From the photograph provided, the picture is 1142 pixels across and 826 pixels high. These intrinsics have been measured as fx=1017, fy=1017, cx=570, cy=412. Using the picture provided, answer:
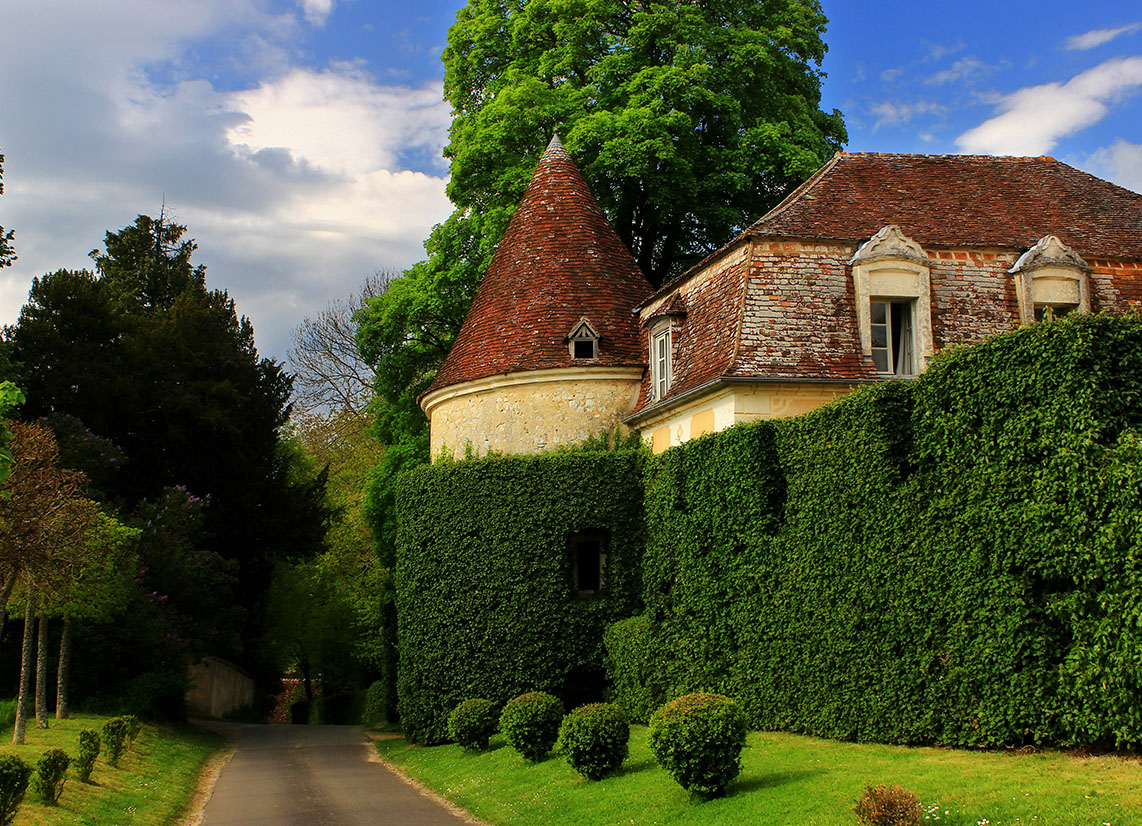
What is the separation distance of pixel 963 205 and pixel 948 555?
10.6 metres

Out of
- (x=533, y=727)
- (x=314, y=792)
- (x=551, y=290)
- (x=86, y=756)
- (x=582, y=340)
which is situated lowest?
(x=314, y=792)

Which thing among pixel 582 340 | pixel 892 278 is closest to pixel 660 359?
pixel 582 340

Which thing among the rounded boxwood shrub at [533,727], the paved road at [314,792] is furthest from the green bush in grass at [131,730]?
the rounded boxwood shrub at [533,727]

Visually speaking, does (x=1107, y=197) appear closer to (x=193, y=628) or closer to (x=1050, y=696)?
(x=1050, y=696)

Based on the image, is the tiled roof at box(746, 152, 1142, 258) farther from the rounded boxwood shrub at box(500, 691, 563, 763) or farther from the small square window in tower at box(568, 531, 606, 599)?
the rounded boxwood shrub at box(500, 691, 563, 763)

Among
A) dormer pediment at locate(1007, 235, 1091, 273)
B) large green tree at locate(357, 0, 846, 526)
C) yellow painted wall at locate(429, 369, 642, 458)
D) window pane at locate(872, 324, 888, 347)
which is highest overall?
large green tree at locate(357, 0, 846, 526)

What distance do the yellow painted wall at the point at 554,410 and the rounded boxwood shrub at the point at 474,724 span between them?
5523mm

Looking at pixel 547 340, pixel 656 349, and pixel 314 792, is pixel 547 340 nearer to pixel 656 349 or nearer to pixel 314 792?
pixel 656 349

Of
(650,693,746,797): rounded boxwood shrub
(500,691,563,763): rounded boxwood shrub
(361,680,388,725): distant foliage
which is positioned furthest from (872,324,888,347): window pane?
(361,680,388,725): distant foliage

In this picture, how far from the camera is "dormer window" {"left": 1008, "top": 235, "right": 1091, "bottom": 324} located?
59.9 feet

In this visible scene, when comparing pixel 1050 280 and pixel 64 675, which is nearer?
pixel 1050 280

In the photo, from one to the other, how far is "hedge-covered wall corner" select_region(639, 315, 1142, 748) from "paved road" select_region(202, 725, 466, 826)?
206 inches

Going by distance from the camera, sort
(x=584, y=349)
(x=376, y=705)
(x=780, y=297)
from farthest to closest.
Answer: (x=376, y=705) → (x=584, y=349) → (x=780, y=297)

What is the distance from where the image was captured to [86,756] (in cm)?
1561
